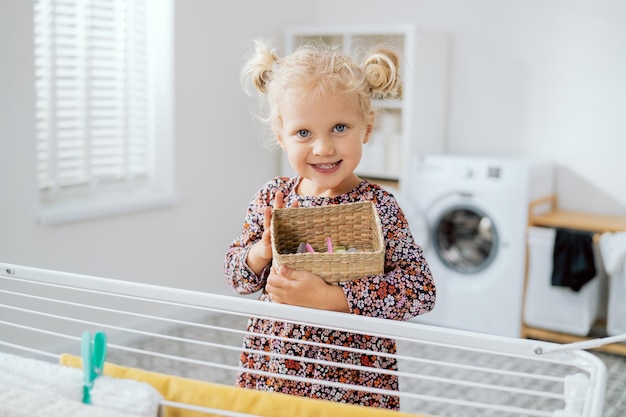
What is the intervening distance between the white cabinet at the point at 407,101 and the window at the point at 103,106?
3.26 feet

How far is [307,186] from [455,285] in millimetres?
2886

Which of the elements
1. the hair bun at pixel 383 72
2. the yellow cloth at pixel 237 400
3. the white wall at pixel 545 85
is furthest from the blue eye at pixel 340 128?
the white wall at pixel 545 85

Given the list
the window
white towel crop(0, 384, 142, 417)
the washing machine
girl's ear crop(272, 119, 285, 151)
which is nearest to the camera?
white towel crop(0, 384, 142, 417)

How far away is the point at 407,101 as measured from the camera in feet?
14.2

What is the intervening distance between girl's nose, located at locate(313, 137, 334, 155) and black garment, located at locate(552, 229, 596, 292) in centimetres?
280

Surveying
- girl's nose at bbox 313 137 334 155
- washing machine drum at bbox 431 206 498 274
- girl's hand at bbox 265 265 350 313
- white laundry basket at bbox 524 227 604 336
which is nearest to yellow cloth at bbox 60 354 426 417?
girl's hand at bbox 265 265 350 313

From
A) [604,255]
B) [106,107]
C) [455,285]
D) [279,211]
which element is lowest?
[455,285]

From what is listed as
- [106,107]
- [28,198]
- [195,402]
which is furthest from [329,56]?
[106,107]

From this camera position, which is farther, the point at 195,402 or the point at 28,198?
the point at 28,198

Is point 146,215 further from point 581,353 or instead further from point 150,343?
point 581,353

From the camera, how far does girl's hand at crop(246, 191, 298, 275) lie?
132 cm

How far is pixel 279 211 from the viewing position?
1344 millimetres

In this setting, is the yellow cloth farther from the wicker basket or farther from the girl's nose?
the girl's nose

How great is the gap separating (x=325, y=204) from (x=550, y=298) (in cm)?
280
